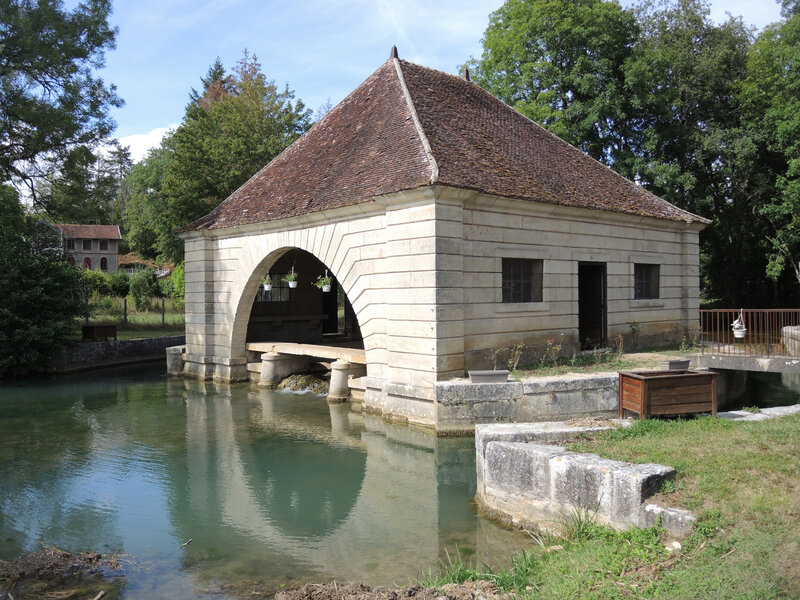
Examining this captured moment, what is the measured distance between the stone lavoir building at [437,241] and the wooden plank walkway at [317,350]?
0.68 meters

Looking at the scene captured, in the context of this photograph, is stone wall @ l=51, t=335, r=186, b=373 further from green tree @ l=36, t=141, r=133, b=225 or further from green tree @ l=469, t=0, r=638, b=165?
green tree @ l=469, t=0, r=638, b=165

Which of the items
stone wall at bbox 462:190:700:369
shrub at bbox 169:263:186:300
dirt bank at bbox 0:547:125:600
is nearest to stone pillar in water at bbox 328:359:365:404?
stone wall at bbox 462:190:700:369

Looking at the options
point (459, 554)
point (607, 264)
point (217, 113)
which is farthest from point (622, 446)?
point (217, 113)

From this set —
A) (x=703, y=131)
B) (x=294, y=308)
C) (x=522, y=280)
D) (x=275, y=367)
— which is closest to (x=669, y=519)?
(x=522, y=280)

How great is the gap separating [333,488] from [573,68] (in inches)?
756

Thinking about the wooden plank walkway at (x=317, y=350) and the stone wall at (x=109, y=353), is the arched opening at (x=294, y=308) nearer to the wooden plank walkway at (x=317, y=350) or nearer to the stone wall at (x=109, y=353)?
the wooden plank walkway at (x=317, y=350)

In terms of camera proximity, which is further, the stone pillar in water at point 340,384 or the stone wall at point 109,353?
the stone wall at point 109,353

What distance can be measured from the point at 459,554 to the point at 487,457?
1.23 m

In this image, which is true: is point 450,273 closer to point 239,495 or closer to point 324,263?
point 324,263

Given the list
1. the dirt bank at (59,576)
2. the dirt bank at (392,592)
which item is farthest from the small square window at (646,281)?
the dirt bank at (59,576)

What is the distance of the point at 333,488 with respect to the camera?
26.0 feet

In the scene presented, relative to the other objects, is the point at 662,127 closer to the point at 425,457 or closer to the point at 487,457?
the point at 425,457

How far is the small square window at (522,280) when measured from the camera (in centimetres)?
1207

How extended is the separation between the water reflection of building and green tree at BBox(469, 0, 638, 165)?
15187 millimetres
